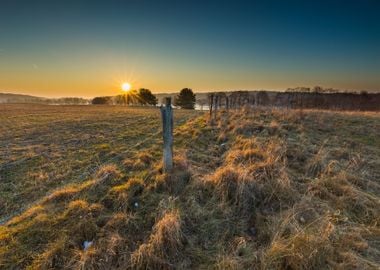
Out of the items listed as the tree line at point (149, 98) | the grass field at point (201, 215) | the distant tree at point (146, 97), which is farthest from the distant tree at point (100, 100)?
the grass field at point (201, 215)

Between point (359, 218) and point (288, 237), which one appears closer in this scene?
point (288, 237)

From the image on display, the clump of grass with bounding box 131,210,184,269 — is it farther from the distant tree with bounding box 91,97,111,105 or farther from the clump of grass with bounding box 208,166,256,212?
the distant tree with bounding box 91,97,111,105

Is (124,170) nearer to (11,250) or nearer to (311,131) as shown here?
(11,250)

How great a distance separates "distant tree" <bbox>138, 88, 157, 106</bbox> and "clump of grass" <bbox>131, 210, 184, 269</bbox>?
60.5 m

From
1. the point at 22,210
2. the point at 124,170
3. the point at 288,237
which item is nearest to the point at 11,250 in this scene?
the point at 22,210

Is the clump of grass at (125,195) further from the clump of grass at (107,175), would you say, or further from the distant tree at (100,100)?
the distant tree at (100,100)

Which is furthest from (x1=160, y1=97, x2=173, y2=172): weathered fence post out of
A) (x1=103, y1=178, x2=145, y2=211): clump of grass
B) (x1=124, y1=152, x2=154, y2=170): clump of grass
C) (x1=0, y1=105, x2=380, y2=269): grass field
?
(x1=124, y1=152, x2=154, y2=170): clump of grass

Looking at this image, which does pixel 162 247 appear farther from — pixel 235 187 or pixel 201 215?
pixel 235 187

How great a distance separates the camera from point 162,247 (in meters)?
2.95

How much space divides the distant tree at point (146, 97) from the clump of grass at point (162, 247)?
60492 mm

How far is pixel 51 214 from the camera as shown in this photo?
383 cm

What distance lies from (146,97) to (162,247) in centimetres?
6125

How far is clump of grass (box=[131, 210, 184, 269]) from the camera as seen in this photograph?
278 centimetres

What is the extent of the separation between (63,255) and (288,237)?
9.93ft
